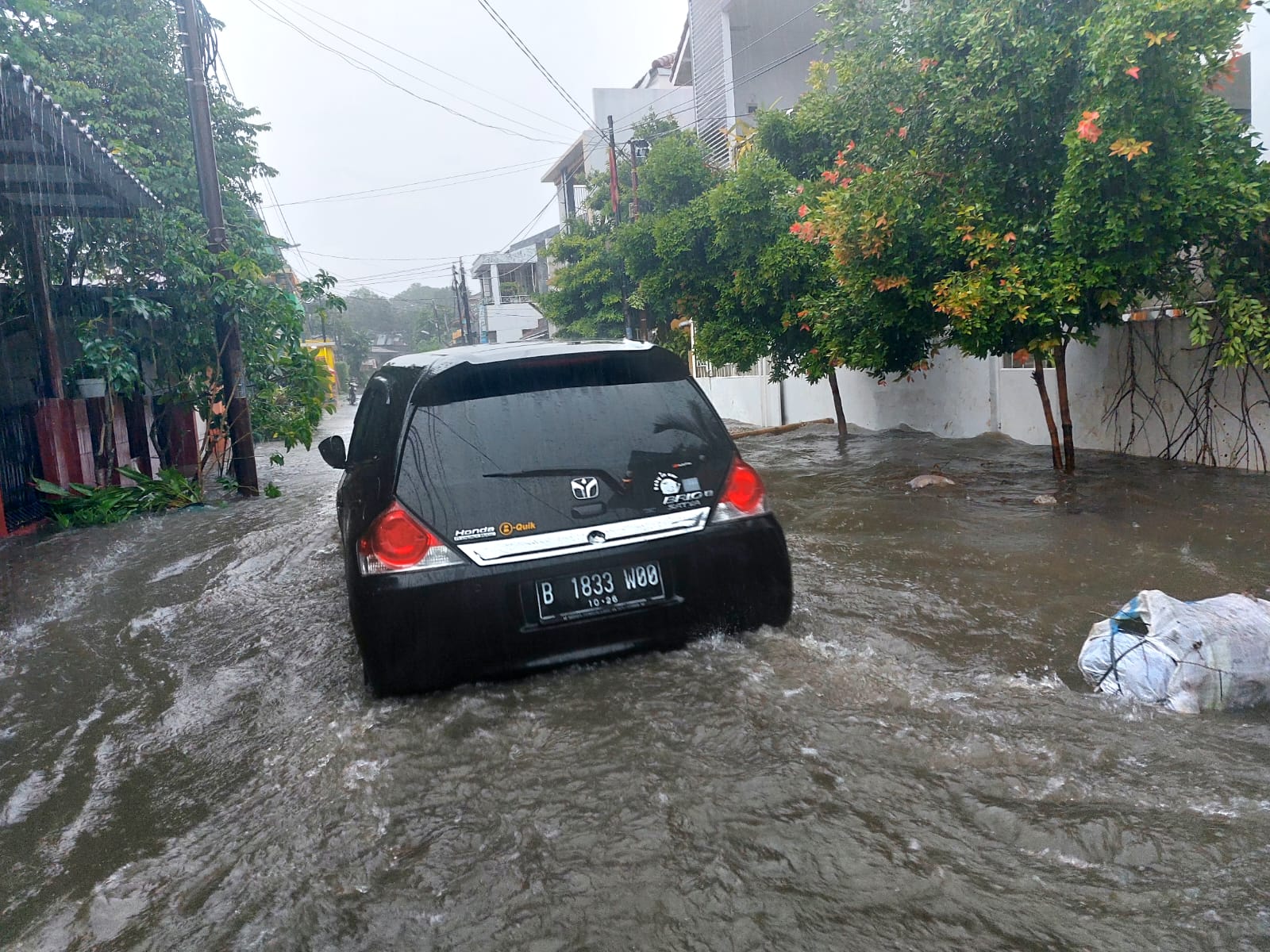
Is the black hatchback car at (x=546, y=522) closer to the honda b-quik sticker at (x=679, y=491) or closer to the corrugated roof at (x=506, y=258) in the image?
the honda b-quik sticker at (x=679, y=491)

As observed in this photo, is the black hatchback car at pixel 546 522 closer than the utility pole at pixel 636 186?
Yes

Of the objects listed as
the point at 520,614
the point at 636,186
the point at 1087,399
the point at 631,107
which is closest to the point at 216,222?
the point at 520,614

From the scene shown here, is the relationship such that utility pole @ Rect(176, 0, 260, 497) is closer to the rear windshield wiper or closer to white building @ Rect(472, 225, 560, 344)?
the rear windshield wiper

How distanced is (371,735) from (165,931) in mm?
1120

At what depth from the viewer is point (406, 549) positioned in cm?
354

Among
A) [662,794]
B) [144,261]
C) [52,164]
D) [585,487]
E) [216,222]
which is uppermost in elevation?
[52,164]

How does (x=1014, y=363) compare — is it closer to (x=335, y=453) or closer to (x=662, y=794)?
(x=335, y=453)

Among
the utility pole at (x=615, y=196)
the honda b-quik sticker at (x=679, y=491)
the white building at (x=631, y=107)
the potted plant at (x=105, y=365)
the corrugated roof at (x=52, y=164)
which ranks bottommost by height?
the honda b-quik sticker at (x=679, y=491)

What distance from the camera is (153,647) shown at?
520cm

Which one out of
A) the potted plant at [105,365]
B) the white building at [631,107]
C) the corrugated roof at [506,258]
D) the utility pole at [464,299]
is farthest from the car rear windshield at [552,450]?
the corrugated roof at [506,258]

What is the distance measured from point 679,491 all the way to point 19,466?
871 cm

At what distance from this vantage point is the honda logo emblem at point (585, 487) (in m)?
3.68

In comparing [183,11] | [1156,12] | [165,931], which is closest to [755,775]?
[165,931]

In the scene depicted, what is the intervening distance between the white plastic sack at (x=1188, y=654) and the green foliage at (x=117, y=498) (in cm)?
948
